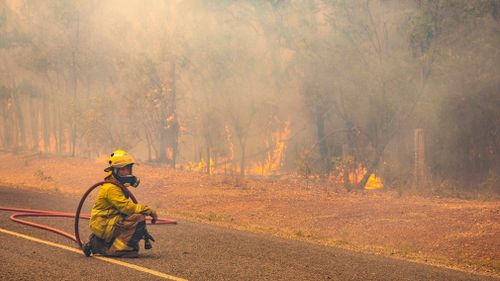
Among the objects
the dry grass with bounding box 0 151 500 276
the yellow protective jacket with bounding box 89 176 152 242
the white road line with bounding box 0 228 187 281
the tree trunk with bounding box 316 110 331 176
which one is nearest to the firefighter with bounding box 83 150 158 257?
the yellow protective jacket with bounding box 89 176 152 242

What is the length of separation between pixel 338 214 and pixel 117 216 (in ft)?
30.0

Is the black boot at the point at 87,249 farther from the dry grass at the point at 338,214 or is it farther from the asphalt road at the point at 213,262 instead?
the dry grass at the point at 338,214

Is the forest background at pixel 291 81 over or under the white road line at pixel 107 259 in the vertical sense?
over

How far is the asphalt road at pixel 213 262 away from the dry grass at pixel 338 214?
1471mm

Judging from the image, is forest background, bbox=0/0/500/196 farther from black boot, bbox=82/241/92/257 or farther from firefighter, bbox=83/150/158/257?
black boot, bbox=82/241/92/257

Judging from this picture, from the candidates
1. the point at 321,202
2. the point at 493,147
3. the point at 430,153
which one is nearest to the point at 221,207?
the point at 321,202

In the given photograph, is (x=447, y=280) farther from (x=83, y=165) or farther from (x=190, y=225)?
(x=83, y=165)

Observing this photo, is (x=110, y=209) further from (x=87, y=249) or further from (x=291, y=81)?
(x=291, y=81)

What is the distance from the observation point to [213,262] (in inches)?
332

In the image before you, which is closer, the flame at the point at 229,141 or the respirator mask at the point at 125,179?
the respirator mask at the point at 125,179

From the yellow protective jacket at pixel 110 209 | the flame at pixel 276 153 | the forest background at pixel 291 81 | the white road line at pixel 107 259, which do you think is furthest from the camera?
the flame at pixel 276 153

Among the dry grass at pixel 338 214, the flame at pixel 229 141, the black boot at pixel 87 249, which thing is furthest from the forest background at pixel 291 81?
the black boot at pixel 87 249

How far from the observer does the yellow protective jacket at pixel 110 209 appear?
26.2 feet

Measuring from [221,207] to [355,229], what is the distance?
5371 millimetres
